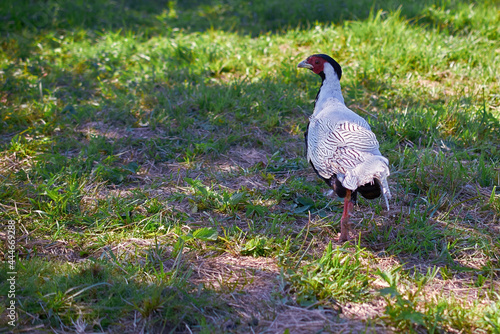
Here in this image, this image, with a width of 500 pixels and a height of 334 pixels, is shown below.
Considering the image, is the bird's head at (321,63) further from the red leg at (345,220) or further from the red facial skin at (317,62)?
the red leg at (345,220)

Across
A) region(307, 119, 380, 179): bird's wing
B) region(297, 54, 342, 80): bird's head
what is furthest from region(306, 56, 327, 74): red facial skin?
region(307, 119, 380, 179): bird's wing

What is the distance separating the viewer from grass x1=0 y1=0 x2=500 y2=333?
2377mm

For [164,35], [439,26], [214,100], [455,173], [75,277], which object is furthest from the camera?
[164,35]

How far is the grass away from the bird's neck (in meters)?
0.62

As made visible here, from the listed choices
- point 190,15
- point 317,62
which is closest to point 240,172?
point 317,62

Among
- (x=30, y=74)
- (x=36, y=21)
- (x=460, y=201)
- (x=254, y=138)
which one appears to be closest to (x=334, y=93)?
(x=254, y=138)

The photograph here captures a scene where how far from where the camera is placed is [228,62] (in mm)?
5504

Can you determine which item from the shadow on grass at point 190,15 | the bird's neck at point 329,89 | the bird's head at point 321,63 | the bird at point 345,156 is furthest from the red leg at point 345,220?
the shadow on grass at point 190,15

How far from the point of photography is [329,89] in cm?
365

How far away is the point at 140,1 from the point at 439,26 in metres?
5.13

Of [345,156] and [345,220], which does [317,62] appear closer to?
[345,156]

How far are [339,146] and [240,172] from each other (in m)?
1.18

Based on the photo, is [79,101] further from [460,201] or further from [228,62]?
[460,201]

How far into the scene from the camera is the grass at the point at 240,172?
238cm
